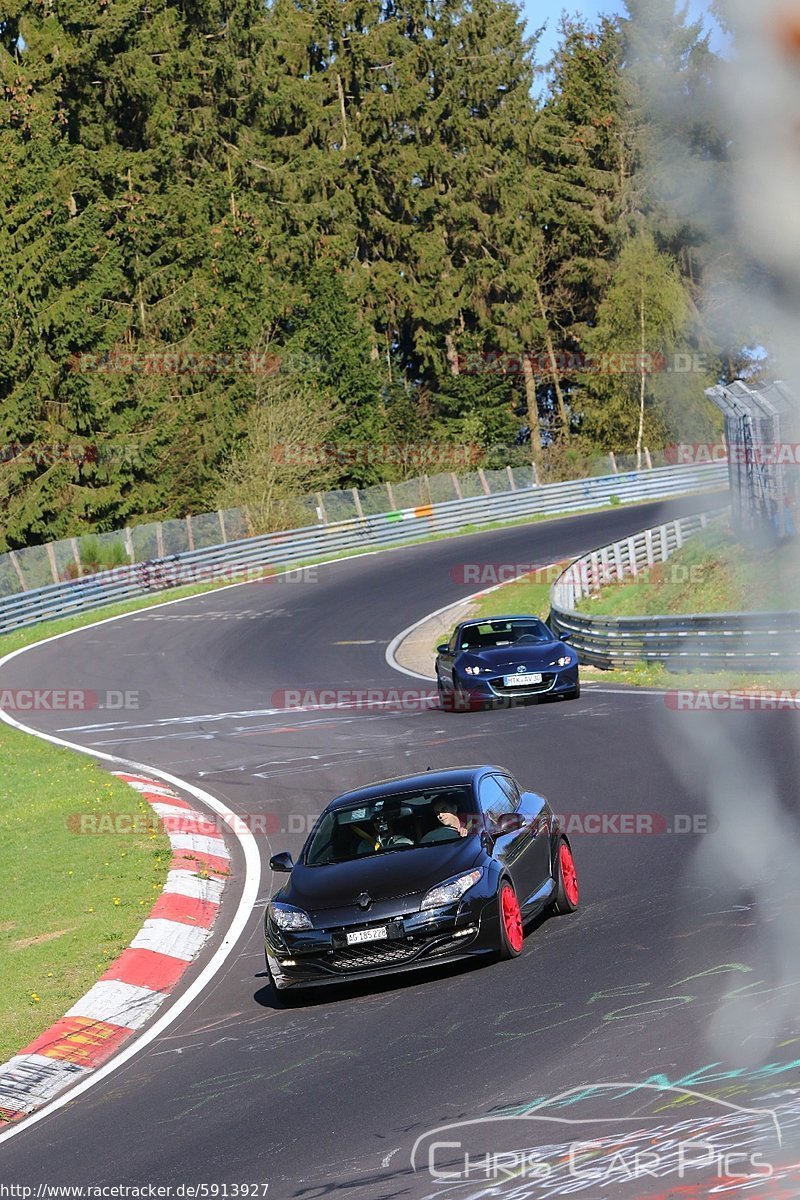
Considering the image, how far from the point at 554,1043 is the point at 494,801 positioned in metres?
3.51

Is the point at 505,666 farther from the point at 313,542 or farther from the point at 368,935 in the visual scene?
the point at 313,542

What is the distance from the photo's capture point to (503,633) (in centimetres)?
2600

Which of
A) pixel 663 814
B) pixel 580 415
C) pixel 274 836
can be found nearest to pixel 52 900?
pixel 274 836

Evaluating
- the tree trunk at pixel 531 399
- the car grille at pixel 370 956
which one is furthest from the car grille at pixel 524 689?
the tree trunk at pixel 531 399

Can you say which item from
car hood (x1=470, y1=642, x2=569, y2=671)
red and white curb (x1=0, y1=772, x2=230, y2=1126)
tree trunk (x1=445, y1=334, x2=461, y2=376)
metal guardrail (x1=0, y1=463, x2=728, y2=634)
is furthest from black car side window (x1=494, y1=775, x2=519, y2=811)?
tree trunk (x1=445, y1=334, x2=461, y2=376)

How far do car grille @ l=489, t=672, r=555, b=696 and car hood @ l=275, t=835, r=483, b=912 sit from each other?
13.9 m

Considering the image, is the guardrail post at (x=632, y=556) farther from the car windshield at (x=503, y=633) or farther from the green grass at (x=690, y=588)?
the car windshield at (x=503, y=633)

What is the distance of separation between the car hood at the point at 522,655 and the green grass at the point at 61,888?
6.29 m

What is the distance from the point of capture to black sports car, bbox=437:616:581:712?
24.3 meters

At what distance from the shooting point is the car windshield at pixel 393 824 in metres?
10.7

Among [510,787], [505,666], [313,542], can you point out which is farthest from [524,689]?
[313,542]

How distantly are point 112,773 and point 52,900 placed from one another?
26.8 ft

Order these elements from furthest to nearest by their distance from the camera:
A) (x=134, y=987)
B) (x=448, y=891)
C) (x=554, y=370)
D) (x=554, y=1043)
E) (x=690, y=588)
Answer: (x=554, y=370), (x=690, y=588), (x=134, y=987), (x=448, y=891), (x=554, y=1043)

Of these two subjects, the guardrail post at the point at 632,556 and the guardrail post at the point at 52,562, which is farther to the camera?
the guardrail post at the point at 52,562
